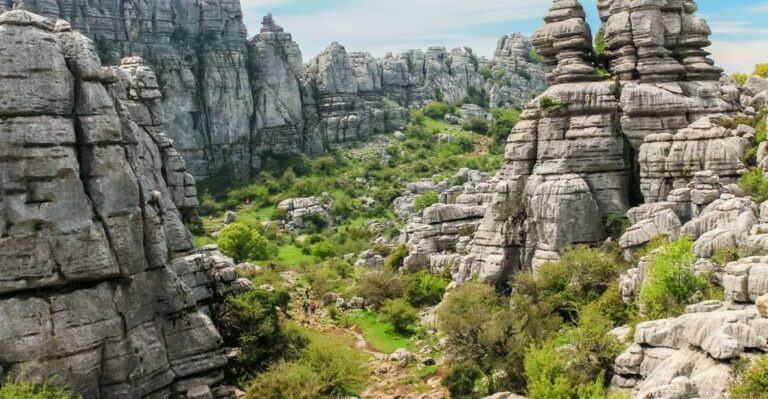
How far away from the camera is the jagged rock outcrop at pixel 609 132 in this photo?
1297 inches

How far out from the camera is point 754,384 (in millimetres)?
15789

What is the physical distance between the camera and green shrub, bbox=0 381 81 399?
711 inches

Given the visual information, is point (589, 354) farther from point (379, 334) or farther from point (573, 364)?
point (379, 334)

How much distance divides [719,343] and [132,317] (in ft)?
54.6

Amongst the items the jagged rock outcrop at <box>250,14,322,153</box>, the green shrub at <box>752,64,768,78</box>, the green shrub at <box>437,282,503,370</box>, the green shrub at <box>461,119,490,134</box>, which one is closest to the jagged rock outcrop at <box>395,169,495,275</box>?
the green shrub at <box>437,282,503,370</box>

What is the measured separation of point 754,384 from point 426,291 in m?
25.5

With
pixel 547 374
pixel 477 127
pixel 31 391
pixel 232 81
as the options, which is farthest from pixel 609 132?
pixel 477 127

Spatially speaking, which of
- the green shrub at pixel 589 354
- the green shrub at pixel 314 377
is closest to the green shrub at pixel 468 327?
the green shrub at pixel 314 377

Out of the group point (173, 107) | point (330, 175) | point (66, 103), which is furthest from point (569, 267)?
point (173, 107)

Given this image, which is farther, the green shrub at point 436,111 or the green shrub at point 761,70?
the green shrub at point 436,111

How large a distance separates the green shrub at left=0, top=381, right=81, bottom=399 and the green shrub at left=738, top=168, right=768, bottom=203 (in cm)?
2569

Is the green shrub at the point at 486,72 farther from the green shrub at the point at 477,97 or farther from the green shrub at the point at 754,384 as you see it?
the green shrub at the point at 754,384

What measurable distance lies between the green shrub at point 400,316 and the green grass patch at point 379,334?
417 millimetres

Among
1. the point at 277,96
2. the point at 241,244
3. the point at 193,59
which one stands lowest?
the point at 241,244
